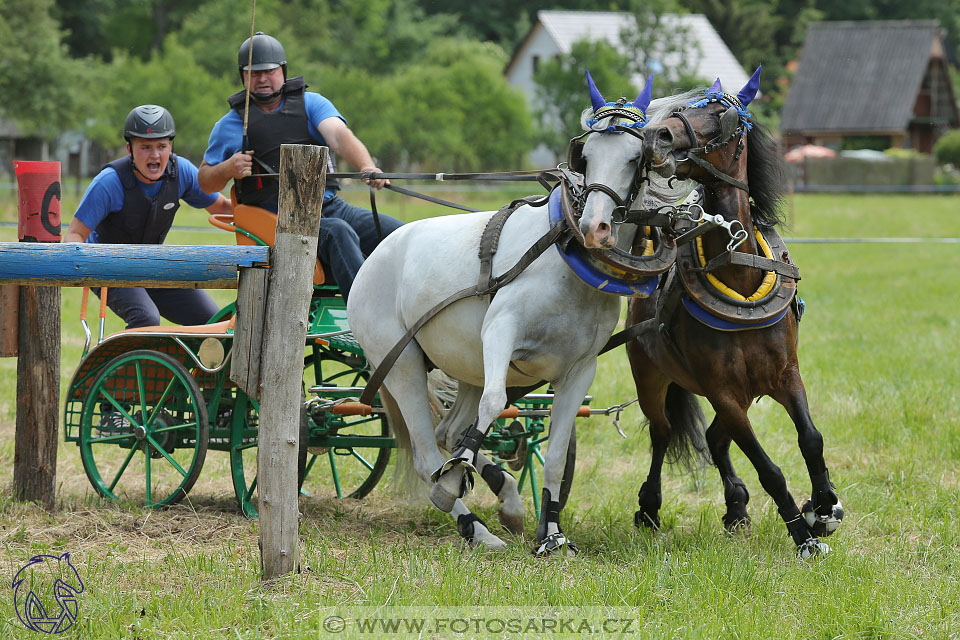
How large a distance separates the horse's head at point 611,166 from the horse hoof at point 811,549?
166 centimetres

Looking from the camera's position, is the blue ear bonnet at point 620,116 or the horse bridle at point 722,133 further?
the horse bridle at point 722,133

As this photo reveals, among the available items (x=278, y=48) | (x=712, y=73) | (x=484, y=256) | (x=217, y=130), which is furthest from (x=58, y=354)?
(x=712, y=73)

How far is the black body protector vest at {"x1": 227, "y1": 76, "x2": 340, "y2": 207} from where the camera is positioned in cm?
610

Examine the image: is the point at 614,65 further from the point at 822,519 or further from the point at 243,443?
the point at 822,519

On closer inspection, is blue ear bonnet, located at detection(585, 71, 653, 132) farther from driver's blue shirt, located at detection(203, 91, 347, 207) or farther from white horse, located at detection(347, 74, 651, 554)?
driver's blue shirt, located at detection(203, 91, 347, 207)

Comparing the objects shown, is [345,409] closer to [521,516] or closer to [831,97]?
[521,516]

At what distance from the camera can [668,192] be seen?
4.98 meters

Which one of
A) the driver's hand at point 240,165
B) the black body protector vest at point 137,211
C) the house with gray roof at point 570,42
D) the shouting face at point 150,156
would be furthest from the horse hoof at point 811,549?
the house with gray roof at point 570,42

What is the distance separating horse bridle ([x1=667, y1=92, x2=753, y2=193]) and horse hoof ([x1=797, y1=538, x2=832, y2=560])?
5.26 ft

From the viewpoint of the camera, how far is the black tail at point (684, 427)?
604 centimetres

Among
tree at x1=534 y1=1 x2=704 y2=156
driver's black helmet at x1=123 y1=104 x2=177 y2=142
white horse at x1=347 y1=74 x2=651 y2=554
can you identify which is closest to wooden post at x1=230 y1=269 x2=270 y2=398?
white horse at x1=347 y1=74 x2=651 y2=554

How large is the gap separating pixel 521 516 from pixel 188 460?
10.2 ft

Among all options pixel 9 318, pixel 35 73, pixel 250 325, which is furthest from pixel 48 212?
pixel 35 73

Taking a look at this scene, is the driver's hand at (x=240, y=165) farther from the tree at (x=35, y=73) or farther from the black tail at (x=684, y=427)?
the tree at (x=35, y=73)
